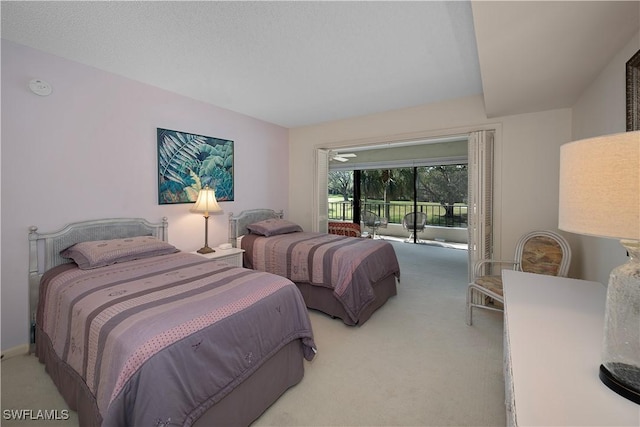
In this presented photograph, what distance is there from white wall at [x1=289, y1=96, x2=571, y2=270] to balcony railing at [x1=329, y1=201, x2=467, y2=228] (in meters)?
4.04

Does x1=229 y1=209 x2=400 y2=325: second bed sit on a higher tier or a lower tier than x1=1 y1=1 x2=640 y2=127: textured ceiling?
lower

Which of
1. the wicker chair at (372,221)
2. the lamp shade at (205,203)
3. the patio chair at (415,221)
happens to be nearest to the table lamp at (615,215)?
the lamp shade at (205,203)

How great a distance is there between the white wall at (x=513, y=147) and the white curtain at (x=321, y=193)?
1.10m

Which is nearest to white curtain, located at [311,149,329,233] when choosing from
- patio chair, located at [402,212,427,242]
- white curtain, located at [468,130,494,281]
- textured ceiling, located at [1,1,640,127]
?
textured ceiling, located at [1,1,640,127]

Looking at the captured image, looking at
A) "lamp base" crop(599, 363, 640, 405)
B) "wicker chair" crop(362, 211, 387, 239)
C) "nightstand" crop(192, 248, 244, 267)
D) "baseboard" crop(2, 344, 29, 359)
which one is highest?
"wicker chair" crop(362, 211, 387, 239)

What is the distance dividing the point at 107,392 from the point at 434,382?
197 cm

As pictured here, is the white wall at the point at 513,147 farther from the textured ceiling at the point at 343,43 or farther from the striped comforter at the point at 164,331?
the striped comforter at the point at 164,331

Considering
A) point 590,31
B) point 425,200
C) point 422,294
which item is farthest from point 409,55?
point 425,200

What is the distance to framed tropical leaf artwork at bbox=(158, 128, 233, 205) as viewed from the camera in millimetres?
3160

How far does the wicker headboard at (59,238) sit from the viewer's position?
2.27 meters

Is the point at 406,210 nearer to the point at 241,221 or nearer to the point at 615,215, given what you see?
the point at 241,221

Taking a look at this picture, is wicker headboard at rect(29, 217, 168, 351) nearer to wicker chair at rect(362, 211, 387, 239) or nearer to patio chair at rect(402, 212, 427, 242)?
wicker chair at rect(362, 211, 387, 239)

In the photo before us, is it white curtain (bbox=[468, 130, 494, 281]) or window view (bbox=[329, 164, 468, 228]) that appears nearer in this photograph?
white curtain (bbox=[468, 130, 494, 281])

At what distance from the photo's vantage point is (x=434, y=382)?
1.98m
